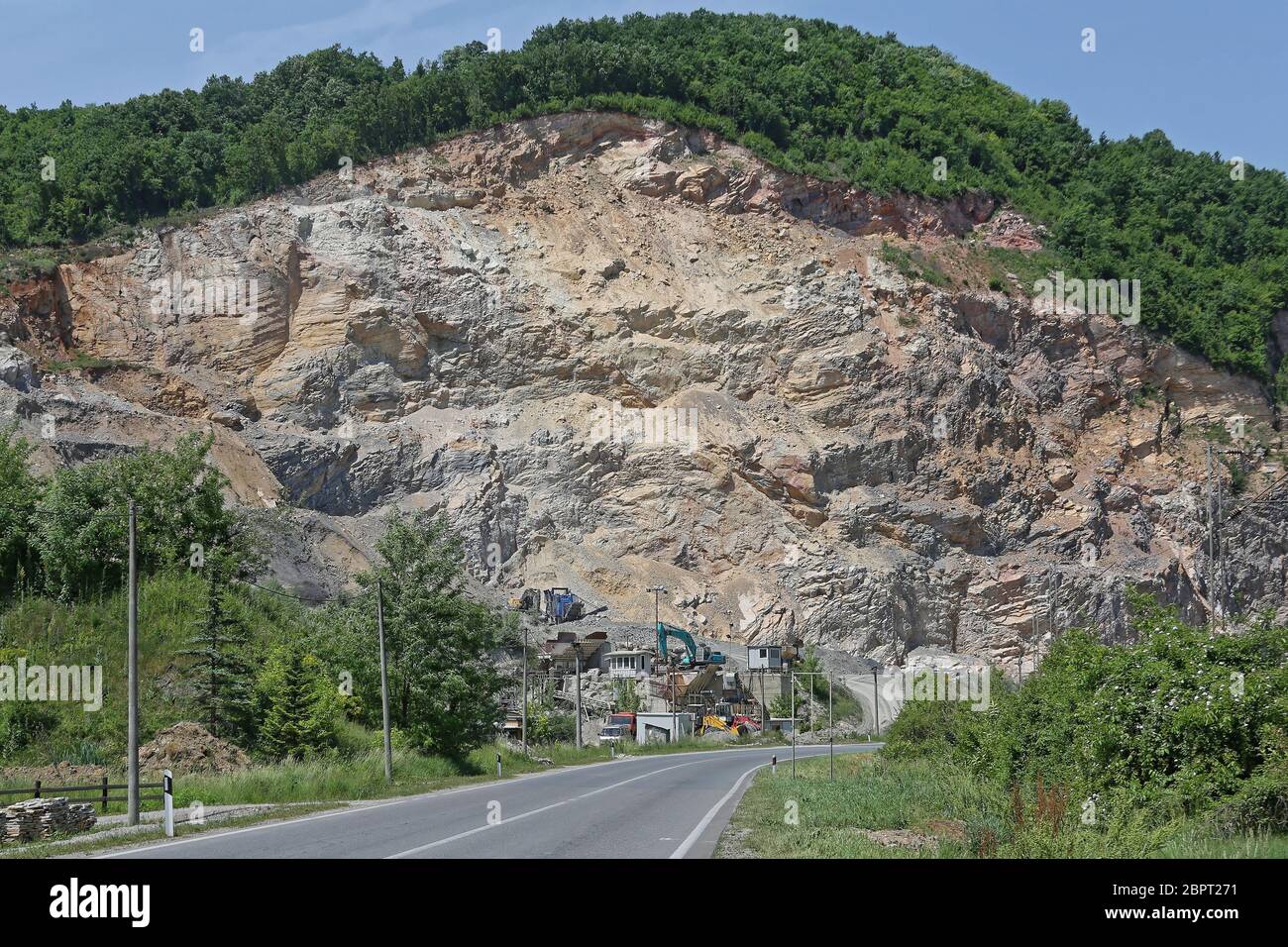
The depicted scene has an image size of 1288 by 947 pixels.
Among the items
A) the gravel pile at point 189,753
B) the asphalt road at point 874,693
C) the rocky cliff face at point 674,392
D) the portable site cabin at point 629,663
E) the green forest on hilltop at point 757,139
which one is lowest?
the asphalt road at point 874,693

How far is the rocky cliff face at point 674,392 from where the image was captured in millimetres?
71375

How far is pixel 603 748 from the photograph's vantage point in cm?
4975

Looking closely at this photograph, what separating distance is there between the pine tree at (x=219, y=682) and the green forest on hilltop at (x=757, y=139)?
5847 centimetres

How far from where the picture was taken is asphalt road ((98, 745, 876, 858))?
13.0 meters

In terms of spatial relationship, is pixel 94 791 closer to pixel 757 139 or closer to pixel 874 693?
pixel 874 693

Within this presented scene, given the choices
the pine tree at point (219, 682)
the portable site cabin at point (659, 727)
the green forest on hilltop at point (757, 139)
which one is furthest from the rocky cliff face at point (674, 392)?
the pine tree at point (219, 682)

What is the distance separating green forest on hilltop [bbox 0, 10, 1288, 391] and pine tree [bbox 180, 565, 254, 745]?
5847cm

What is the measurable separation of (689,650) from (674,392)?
21026 mm

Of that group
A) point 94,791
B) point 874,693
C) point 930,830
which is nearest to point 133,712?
point 94,791

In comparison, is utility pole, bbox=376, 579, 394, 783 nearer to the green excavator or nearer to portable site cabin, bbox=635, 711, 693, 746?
portable site cabin, bbox=635, 711, 693, 746

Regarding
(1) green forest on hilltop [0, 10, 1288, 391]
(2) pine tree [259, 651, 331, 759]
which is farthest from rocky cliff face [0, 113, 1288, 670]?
(2) pine tree [259, 651, 331, 759]

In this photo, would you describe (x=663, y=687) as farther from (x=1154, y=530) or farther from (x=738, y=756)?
(x=1154, y=530)

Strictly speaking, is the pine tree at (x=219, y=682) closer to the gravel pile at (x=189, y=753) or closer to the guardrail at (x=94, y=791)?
the gravel pile at (x=189, y=753)
